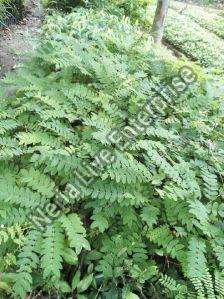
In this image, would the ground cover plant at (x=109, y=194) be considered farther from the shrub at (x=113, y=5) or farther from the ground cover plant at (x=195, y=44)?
the ground cover plant at (x=195, y=44)

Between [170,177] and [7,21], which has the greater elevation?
[170,177]

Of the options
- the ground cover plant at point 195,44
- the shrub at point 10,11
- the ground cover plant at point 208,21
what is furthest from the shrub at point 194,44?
the shrub at point 10,11

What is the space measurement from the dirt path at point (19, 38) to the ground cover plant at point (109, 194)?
3363mm

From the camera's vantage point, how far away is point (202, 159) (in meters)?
3.26

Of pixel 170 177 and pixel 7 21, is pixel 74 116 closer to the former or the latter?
pixel 170 177

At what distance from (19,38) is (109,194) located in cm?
679

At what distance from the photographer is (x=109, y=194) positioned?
272 centimetres

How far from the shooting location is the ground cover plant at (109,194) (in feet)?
8.13

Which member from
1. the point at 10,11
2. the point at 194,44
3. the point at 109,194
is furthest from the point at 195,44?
the point at 109,194

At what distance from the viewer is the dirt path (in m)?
7.01

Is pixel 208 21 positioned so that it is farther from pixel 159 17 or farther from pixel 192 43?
pixel 159 17

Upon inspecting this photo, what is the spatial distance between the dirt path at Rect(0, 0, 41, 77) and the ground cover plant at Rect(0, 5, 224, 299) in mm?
3363

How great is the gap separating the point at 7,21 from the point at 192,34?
723 cm

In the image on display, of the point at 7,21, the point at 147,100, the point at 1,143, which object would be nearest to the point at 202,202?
the point at 147,100
